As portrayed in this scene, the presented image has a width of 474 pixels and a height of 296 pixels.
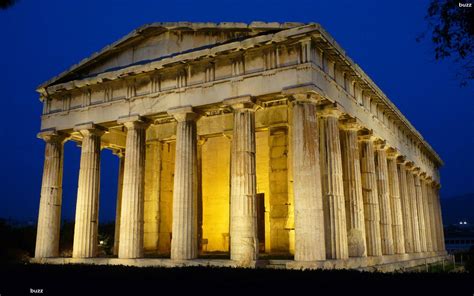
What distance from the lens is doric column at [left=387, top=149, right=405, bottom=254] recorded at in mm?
26812

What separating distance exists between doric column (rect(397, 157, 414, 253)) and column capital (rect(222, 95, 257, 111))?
48.3 feet

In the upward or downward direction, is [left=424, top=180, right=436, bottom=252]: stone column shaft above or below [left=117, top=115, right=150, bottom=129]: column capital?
below

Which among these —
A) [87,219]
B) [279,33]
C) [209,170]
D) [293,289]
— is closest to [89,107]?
[87,219]

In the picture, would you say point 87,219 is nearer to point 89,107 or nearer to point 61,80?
point 89,107

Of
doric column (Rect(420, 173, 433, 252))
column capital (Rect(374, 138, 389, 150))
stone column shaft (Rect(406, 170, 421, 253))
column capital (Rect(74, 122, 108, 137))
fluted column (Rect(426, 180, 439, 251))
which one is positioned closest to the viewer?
column capital (Rect(74, 122, 108, 137))

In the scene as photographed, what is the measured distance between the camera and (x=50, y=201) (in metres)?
24.1

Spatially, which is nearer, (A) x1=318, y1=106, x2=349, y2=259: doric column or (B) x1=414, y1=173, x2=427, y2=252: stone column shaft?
(A) x1=318, y1=106, x2=349, y2=259: doric column

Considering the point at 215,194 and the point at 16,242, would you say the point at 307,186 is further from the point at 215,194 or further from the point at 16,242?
the point at 16,242

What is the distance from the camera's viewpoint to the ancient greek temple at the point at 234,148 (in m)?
18.2

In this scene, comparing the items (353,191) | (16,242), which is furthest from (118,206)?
(353,191)

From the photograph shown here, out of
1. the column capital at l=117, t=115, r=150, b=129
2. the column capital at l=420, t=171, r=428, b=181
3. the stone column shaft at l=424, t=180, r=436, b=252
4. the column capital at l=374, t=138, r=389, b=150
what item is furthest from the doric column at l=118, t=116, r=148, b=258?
the stone column shaft at l=424, t=180, r=436, b=252

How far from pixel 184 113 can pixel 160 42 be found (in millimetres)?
4369

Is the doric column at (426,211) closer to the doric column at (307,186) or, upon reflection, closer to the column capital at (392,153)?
the column capital at (392,153)

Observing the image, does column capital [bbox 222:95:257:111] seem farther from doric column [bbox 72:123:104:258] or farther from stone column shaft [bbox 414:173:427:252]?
stone column shaft [bbox 414:173:427:252]
